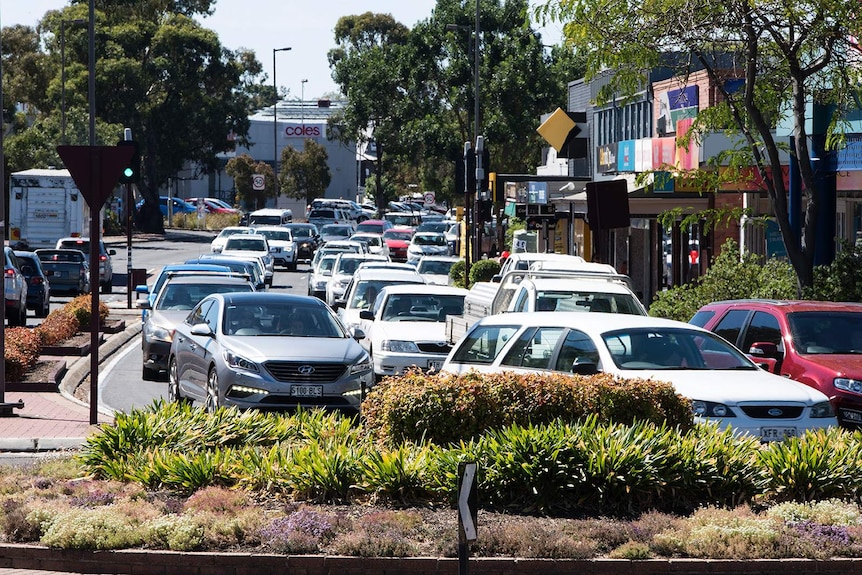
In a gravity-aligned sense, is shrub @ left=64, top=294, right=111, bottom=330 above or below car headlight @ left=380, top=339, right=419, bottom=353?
below

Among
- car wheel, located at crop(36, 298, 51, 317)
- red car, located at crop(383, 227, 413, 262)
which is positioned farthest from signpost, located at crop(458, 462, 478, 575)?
red car, located at crop(383, 227, 413, 262)

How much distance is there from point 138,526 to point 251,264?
77.5 feet

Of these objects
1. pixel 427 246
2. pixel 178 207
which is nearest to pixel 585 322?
pixel 427 246

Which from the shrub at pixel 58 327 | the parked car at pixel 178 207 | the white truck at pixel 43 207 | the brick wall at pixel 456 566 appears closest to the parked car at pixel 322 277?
the shrub at pixel 58 327

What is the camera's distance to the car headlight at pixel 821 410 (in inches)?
488

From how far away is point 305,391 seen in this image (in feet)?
51.7

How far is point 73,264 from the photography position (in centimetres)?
4047

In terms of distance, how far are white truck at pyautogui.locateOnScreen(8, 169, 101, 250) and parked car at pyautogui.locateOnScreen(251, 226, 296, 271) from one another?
9836 mm

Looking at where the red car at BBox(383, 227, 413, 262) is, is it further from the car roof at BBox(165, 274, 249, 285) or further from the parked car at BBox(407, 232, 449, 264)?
the car roof at BBox(165, 274, 249, 285)

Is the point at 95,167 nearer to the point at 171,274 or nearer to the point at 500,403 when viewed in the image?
the point at 500,403

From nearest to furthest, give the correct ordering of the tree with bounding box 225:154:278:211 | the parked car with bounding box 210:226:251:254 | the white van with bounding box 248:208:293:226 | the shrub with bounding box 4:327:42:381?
the shrub with bounding box 4:327:42:381 < the parked car with bounding box 210:226:251:254 < the white van with bounding box 248:208:293:226 < the tree with bounding box 225:154:278:211

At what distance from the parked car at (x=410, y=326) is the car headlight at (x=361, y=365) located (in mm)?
735

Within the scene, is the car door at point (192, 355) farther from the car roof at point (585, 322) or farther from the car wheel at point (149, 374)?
the car roof at point (585, 322)

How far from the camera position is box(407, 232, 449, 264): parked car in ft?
187
